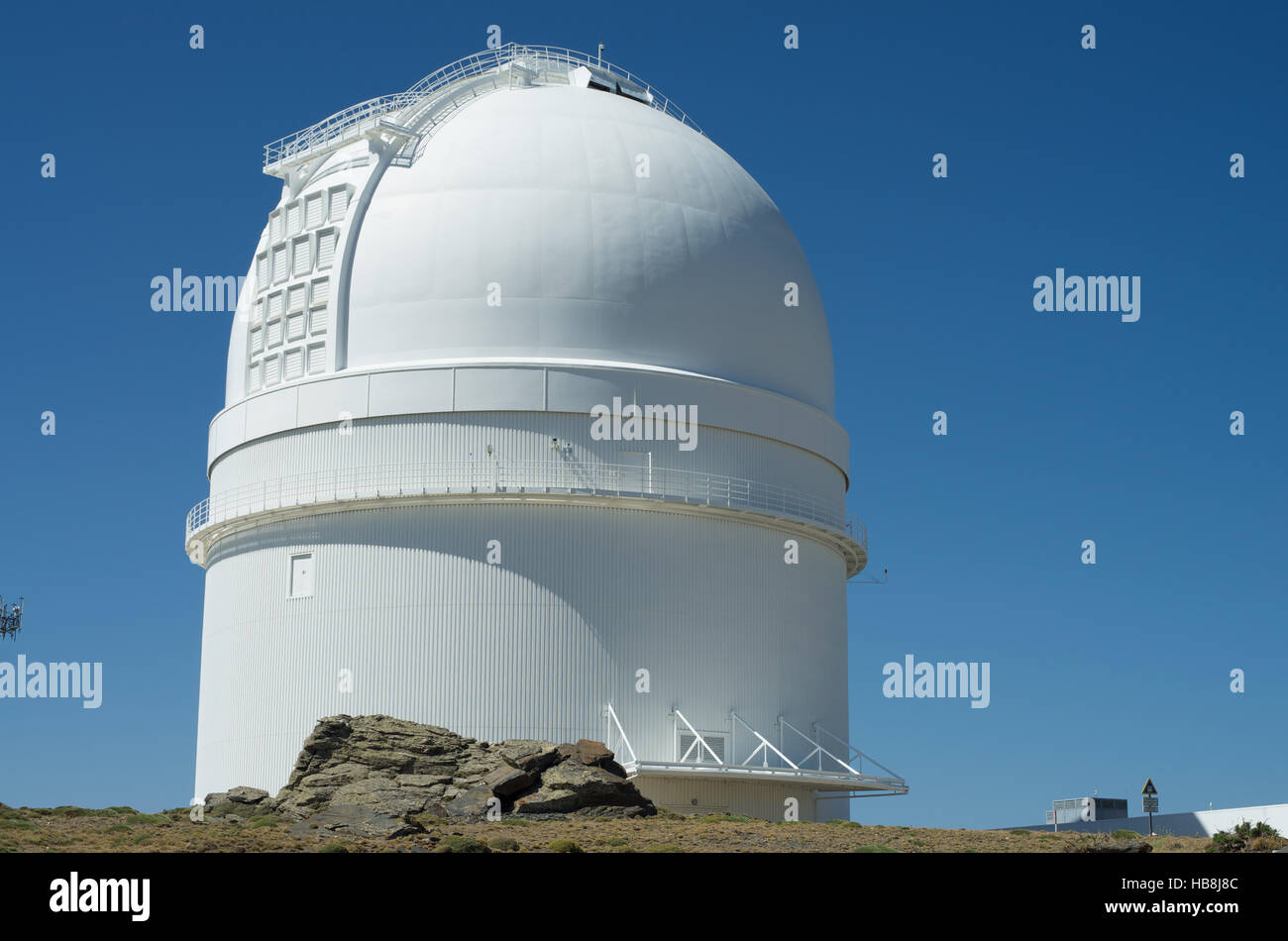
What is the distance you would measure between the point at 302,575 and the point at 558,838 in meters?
10.6

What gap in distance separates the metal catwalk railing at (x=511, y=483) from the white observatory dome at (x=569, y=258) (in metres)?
2.23

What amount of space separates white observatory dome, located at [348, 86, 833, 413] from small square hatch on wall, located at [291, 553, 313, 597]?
399cm

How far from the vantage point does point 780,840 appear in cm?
2255

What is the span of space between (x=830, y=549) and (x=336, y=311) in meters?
11.7

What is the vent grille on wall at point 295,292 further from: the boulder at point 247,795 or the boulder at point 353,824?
the boulder at point 353,824

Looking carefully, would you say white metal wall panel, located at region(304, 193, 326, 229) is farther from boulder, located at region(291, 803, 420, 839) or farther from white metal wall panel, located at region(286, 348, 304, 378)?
boulder, located at region(291, 803, 420, 839)

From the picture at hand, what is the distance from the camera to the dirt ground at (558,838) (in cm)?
2055

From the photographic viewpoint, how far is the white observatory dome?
30.2 meters

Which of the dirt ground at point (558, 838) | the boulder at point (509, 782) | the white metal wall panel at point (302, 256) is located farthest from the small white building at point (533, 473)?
the dirt ground at point (558, 838)

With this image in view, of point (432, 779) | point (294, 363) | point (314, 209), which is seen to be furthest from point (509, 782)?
point (314, 209)

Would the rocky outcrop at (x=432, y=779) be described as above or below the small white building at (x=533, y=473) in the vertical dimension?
below
